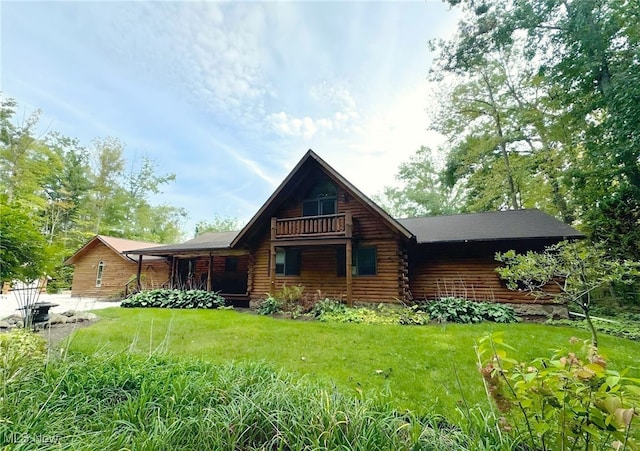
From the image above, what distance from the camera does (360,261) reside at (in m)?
12.1

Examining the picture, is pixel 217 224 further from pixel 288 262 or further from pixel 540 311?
pixel 540 311

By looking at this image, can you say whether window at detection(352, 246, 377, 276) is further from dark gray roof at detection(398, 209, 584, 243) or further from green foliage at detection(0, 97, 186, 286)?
green foliage at detection(0, 97, 186, 286)

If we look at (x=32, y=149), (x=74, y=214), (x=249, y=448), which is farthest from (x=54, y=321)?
(x=74, y=214)

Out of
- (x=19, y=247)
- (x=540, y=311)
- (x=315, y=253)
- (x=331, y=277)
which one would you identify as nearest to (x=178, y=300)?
(x=315, y=253)

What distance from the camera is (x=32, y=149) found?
19.4 metres

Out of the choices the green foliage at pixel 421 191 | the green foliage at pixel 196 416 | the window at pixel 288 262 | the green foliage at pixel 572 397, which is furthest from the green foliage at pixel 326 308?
the green foliage at pixel 421 191

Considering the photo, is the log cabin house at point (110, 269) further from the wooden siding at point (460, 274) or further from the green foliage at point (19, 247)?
the wooden siding at point (460, 274)

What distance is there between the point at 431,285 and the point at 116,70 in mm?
14292

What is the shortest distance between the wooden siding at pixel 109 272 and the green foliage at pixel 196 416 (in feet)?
53.5

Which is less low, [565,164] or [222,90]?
[222,90]

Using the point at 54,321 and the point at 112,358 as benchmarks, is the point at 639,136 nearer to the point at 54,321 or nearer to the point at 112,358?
the point at 112,358

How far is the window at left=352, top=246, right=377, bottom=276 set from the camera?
11.8 meters

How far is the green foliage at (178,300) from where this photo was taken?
42.1ft

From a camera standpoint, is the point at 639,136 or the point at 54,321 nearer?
the point at 54,321
